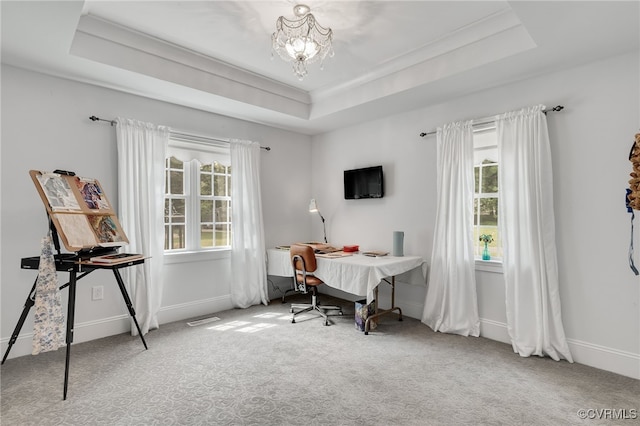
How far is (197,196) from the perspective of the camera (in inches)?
168

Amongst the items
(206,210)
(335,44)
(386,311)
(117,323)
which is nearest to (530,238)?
(386,311)

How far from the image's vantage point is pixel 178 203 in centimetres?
416

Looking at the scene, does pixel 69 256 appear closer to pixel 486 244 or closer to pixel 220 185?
pixel 220 185

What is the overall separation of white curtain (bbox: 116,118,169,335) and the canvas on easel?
512 millimetres

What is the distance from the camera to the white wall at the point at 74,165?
9.66ft

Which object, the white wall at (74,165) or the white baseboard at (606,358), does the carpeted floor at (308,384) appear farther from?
the white wall at (74,165)

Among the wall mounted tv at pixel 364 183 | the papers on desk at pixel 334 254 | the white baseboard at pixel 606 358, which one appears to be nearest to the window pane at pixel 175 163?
the papers on desk at pixel 334 254

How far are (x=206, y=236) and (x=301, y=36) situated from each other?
274 centimetres

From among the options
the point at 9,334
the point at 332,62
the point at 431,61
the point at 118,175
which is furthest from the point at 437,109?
the point at 9,334

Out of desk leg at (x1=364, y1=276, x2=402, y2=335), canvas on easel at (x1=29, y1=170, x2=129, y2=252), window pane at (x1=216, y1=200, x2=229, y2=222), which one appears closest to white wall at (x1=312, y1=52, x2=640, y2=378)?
desk leg at (x1=364, y1=276, x2=402, y2=335)

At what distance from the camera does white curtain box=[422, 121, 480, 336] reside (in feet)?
11.6

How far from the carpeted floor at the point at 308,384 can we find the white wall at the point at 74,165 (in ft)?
1.26

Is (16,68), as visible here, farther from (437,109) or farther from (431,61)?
(437,109)

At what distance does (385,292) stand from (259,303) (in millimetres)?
1715
